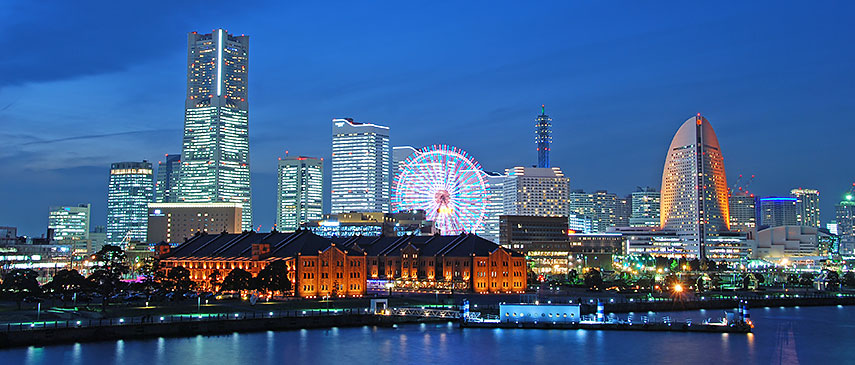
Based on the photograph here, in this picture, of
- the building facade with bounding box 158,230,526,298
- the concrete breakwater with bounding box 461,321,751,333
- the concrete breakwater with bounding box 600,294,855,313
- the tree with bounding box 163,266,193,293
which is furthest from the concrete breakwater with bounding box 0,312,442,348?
the concrete breakwater with bounding box 600,294,855,313

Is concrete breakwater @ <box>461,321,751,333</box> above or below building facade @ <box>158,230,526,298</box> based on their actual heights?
below

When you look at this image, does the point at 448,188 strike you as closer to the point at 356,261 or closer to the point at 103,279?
the point at 356,261

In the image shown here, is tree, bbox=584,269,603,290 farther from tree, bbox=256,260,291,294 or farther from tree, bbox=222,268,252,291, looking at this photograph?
tree, bbox=222,268,252,291

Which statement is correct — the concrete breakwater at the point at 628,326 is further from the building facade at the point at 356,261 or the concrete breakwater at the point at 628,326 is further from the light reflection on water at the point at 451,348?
the building facade at the point at 356,261

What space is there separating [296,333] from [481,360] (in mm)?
24097

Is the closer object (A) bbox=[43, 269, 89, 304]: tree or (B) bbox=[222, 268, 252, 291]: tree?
(A) bbox=[43, 269, 89, 304]: tree

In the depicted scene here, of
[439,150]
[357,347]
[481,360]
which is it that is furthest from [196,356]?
[439,150]

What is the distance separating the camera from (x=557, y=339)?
91.8 metres

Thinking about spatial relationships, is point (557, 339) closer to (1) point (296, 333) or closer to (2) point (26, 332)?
(1) point (296, 333)

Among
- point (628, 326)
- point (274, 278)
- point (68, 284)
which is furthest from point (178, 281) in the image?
point (628, 326)

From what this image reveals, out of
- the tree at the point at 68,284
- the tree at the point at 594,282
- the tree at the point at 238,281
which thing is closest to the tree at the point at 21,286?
the tree at the point at 68,284

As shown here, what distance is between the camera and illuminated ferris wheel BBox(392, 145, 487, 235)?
173 m

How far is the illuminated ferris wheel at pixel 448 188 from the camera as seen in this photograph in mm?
173125

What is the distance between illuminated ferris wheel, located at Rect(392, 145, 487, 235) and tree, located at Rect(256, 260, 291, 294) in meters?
56.4
